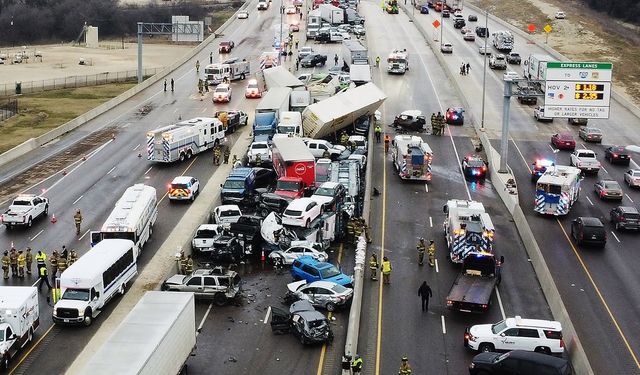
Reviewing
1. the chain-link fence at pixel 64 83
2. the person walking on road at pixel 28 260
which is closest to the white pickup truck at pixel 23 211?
the person walking on road at pixel 28 260

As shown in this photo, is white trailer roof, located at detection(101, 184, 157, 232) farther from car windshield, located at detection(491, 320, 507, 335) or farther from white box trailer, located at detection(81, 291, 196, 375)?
car windshield, located at detection(491, 320, 507, 335)

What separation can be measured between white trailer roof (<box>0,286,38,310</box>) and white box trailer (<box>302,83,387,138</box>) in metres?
34.2

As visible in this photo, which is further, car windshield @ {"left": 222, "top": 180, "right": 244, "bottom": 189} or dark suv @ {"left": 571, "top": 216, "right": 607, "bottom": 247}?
car windshield @ {"left": 222, "top": 180, "right": 244, "bottom": 189}

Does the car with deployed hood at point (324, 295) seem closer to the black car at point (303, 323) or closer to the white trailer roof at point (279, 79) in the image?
the black car at point (303, 323)

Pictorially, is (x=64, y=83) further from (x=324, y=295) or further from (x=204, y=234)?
(x=324, y=295)

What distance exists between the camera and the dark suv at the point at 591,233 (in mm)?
49125

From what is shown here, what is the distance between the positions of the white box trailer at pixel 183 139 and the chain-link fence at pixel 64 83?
41.3m

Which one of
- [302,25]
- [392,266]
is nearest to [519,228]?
[392,266]

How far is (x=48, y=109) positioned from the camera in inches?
3590

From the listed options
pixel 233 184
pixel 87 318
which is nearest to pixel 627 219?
A: pixel 233 184

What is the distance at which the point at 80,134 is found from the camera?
7525 cm

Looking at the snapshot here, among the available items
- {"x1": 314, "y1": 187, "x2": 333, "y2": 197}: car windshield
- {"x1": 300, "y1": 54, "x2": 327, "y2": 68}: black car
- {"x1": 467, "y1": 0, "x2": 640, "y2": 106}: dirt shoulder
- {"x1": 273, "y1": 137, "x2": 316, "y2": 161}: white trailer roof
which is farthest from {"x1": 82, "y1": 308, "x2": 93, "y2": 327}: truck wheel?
{"x1": 467, "y1": 0, "x2": 640, "y2": 106}: dirt shoulder

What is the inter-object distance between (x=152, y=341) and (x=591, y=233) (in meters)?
28.6

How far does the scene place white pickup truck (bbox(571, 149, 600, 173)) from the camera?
211ft
